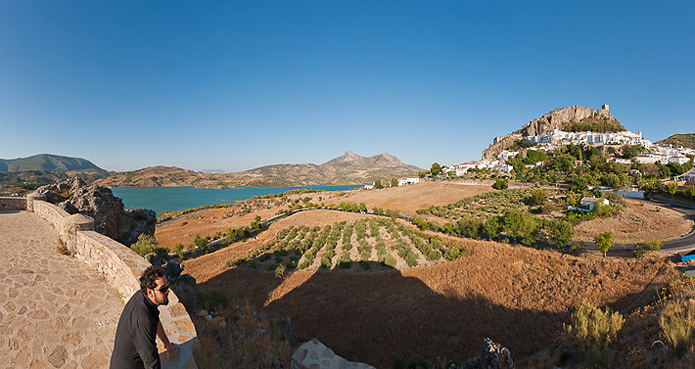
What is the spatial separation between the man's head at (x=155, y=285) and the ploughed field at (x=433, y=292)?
23.5ft

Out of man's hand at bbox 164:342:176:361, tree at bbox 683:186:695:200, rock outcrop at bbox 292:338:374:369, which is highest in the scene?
man's hand at bbox 164:342:176:361

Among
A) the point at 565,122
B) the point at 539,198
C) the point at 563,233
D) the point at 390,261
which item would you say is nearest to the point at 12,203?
the point at 390,261

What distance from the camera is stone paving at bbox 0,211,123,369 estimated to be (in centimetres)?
381

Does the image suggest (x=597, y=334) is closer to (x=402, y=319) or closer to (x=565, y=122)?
(x=402, y=319)

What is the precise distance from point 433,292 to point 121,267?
1212 cm

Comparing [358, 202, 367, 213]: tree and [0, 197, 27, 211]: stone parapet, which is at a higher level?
[0, 197, 27, 211]: stone parapet

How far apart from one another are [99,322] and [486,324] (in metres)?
11.6

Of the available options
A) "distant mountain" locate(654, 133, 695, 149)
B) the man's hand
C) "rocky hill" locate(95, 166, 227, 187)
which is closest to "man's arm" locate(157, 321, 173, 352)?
the man's hand

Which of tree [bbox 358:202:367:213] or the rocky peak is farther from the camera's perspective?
the rocky peak

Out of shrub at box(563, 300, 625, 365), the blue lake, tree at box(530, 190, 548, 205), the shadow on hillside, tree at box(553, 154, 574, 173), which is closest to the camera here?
shrub at box(563, 300, 625, 365)

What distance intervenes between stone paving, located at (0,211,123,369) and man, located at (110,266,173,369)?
1.97 metres

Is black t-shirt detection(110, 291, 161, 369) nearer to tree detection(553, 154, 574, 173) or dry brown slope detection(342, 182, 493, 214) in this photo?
dry brown slope detection(342, 182, 493, 214)

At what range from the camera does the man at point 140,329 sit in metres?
2.68

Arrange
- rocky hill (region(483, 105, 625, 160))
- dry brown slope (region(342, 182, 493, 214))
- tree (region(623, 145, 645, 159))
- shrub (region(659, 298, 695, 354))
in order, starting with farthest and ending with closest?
rocky hill (region(483, 105, 625, 160)) < tree (region(623, 145, 645, 159)) < dry brown slope (region(342, 182, 493, 214)) < shrub (region(659, 298, 695, 354))
